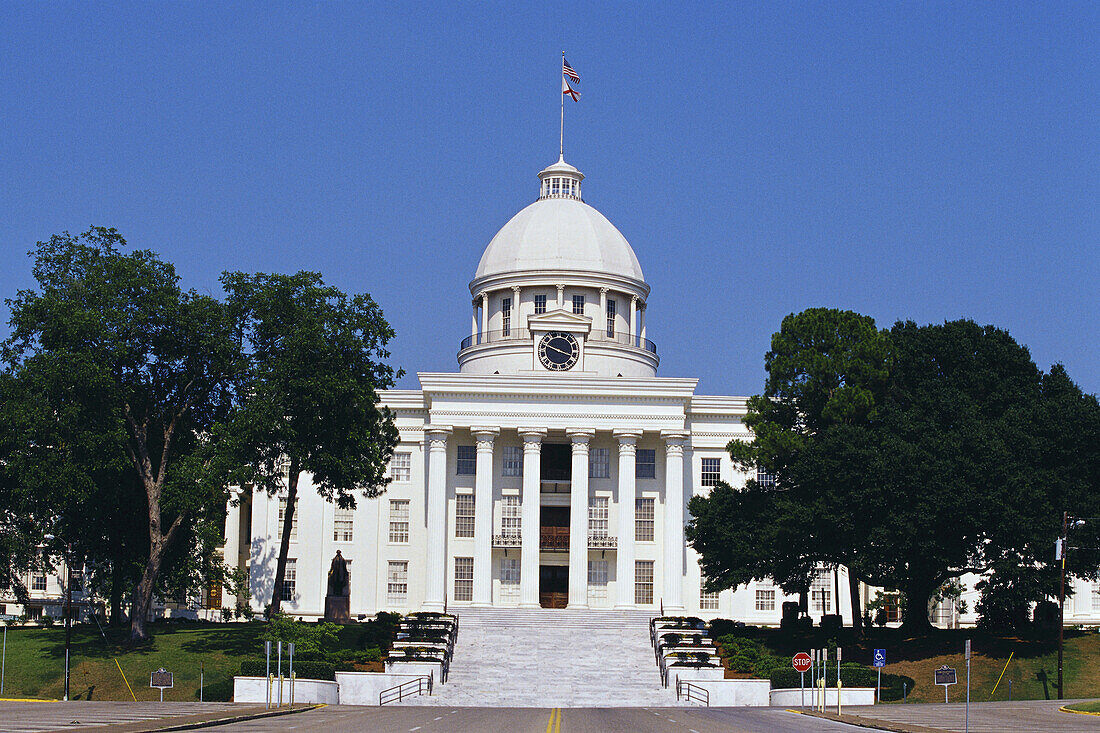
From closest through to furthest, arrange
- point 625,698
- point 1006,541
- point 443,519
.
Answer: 1. point 625,698
2. point 1006,541
3. point 443,519

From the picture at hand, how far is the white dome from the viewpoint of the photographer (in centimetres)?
8731

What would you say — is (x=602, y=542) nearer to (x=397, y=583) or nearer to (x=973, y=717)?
(x=397, y=583)

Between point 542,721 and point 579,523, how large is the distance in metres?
35.8

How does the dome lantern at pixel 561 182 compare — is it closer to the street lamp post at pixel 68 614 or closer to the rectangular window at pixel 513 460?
the rectangular window at pixel 513 460

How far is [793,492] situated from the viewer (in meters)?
63.5

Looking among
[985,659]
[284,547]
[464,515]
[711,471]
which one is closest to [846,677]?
[985,659]

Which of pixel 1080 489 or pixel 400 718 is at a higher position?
pixel 1080 489

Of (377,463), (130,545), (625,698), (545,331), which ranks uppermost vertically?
(545,331)

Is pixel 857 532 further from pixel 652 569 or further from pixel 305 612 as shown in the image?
pixel 305 612

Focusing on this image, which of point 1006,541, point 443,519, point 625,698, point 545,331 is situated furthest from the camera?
point 545,331

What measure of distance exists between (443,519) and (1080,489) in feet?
111

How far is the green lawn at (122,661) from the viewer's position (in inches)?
2057

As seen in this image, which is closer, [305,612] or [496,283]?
[305,612]

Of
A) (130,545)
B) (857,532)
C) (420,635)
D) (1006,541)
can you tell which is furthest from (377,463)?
(1006,541)
